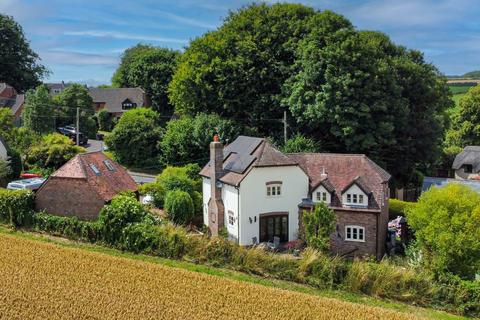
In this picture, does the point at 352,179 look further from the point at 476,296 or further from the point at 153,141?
the point at 153,141

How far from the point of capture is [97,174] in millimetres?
31094

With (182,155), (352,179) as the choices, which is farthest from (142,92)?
(352,179)

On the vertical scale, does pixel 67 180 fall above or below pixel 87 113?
below

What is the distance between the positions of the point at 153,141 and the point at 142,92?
113 feet

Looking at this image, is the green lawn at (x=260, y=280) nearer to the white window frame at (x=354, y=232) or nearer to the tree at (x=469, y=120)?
the white window frame at (x=354, y=232)

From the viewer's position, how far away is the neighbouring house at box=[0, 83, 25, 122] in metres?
71.4

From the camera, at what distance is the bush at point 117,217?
26391mm

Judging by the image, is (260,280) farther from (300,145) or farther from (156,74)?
(156,74)

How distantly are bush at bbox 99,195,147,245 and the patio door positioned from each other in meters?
7.56

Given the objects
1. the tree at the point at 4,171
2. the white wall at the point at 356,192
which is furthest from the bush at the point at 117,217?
the tree at the point at 4,171

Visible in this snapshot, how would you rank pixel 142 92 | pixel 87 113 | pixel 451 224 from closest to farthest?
pixel 451 224
pixel 87 113
pixel 142 92

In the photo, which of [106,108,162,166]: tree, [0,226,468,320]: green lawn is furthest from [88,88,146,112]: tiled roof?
[0,226,468,320]: green lawn

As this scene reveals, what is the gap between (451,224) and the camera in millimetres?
22875

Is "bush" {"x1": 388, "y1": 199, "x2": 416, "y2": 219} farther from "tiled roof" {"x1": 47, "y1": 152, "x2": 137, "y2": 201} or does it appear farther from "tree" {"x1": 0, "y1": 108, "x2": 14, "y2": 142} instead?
"tree" {"x1": 0, "y1": 108, "x2": 14, "y2": 142}
